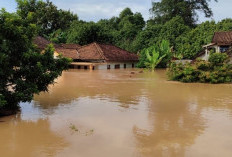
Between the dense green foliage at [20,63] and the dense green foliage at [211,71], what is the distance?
11.9 m

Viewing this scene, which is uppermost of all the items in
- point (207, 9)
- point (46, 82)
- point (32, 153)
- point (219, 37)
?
point (207, 9)

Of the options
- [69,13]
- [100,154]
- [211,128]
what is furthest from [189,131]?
[69,13]

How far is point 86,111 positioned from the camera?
10.8 metres

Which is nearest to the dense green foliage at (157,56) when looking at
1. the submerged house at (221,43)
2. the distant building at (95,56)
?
the distant building at (95,56)

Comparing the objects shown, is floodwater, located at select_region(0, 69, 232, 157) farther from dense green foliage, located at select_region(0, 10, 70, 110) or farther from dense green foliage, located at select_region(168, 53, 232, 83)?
dense green foliage, located at select_region(168, 53, 232, 83)

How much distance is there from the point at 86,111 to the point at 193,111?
14.1 feet

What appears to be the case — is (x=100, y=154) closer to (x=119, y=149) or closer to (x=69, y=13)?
(x=119, y=149)

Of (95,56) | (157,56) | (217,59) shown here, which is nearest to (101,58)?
(95,56)

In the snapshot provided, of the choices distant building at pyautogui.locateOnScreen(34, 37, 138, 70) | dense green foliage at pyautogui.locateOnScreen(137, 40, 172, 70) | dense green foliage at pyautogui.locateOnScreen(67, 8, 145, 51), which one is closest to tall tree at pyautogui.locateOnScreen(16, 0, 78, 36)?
dense green foliage at pyautogui.locateOnScreen(67, 8, 145, 51)

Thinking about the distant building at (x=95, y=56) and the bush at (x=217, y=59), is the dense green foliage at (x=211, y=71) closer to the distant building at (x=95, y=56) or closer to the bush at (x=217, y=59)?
the bush at (x=217, y=59)

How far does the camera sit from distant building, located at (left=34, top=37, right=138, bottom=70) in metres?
33.3

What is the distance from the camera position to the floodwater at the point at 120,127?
22.1 feet

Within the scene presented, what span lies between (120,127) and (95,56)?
25.7 metres

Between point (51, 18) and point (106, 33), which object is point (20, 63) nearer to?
point (106, 33)
